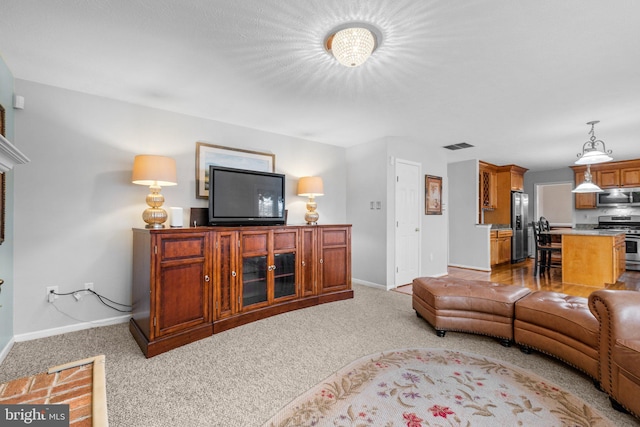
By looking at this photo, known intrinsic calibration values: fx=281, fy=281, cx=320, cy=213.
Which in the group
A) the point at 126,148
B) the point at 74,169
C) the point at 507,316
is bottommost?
the point at 507,316

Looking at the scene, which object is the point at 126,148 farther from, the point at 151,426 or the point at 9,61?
the point at 151,426

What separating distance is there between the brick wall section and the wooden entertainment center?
1.06m

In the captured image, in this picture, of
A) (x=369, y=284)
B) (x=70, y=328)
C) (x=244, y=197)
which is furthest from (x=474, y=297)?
(x=70, y=328)

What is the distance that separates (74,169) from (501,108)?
4.55 metres

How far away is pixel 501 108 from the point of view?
3.21m

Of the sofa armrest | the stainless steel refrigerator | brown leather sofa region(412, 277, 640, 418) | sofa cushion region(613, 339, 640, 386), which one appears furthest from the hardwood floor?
sofa cushion region(613, 339, 640, 386)

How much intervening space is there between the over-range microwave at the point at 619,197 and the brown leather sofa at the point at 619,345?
20.7 feet

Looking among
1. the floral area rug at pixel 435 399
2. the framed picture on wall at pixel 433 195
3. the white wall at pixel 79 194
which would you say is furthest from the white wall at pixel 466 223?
the white wall at pixel 79 194

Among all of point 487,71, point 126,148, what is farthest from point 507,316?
point 126,148

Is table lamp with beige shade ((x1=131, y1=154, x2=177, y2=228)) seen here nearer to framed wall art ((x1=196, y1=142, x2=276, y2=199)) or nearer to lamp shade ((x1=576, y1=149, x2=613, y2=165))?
framed wall art ((x1=196, y1=142, x2=276, y2=199))

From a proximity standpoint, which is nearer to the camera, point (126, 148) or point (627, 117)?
point (126, 148)

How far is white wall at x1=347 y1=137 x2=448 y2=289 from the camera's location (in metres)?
4.34

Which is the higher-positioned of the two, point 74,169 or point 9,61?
point 9,61

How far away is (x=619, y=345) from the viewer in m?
1.61
